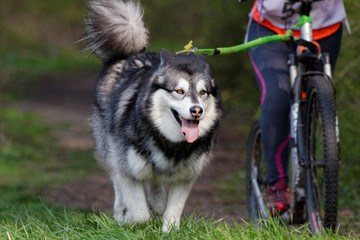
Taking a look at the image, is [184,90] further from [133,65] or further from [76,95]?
[76,95]

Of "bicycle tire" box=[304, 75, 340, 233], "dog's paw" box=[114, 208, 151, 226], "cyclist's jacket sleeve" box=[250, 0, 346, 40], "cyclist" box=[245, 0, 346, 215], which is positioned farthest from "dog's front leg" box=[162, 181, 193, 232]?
"cyclist's jacket sleeve" box=[250, 0, 346, 40]

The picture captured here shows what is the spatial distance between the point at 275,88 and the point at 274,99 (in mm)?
65

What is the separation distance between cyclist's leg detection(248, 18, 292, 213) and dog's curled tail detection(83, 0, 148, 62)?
0.78 m

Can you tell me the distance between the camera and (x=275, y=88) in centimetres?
380

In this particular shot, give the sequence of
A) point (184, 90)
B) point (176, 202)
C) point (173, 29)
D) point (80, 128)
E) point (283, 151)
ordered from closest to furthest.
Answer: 1. point (184, 90)
2. point (176, 202)
3. point (283, 151)
4. point (80, 128)
5. point (173, 29)

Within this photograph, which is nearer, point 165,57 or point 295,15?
point 165,57

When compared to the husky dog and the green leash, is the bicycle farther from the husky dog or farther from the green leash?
the husky dog

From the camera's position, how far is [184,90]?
3.27m

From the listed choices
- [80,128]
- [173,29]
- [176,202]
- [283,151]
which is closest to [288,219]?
[283,151]

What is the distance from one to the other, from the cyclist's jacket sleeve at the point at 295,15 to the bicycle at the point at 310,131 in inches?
3.7

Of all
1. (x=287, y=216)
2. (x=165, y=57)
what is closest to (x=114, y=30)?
(x=165, y=57)

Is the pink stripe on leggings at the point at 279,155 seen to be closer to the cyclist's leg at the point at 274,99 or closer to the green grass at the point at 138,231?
the cyclist's leg at the point at 274,99

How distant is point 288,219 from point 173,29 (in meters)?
21.3

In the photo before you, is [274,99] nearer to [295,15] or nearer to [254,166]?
[295,15]
